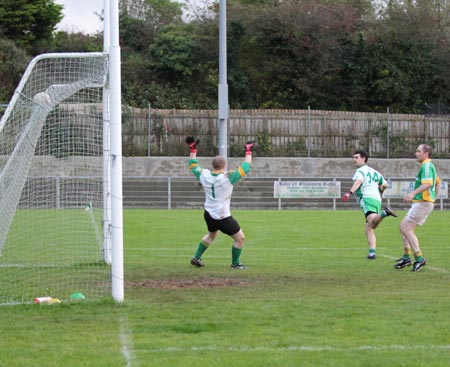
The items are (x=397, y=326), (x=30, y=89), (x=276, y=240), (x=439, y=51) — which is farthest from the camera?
(x=439, y=51)

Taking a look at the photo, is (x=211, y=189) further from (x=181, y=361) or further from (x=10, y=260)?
(x=181, y=361)

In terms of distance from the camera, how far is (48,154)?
1762 centimetres

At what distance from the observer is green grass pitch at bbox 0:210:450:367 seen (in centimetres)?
692

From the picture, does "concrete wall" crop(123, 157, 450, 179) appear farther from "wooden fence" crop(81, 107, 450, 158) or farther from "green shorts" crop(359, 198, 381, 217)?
"green shorts" crop(359, 198, 381, 217)

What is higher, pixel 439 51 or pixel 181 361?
pixel 439 51

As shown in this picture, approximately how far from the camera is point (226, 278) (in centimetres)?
1193

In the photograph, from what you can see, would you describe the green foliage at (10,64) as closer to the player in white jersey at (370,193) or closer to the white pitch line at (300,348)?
the player in white jersey at (370,193)

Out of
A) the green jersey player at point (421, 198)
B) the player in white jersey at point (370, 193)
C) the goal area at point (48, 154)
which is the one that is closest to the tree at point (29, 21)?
the goal area at point (48, 154)

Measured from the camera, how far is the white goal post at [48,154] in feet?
36.8

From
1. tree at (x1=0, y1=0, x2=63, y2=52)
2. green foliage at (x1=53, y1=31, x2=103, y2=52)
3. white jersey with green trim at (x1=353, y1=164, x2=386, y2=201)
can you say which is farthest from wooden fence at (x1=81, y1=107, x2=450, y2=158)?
white jersey with green trim at (x1=353, y1=164, x2=386, y2=201)

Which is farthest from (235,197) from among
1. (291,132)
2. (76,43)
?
(76,43)

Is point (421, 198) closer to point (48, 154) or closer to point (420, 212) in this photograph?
point (420, 212)

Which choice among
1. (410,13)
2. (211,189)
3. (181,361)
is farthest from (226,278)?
(410,13)

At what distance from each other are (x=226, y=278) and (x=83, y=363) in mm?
5381
